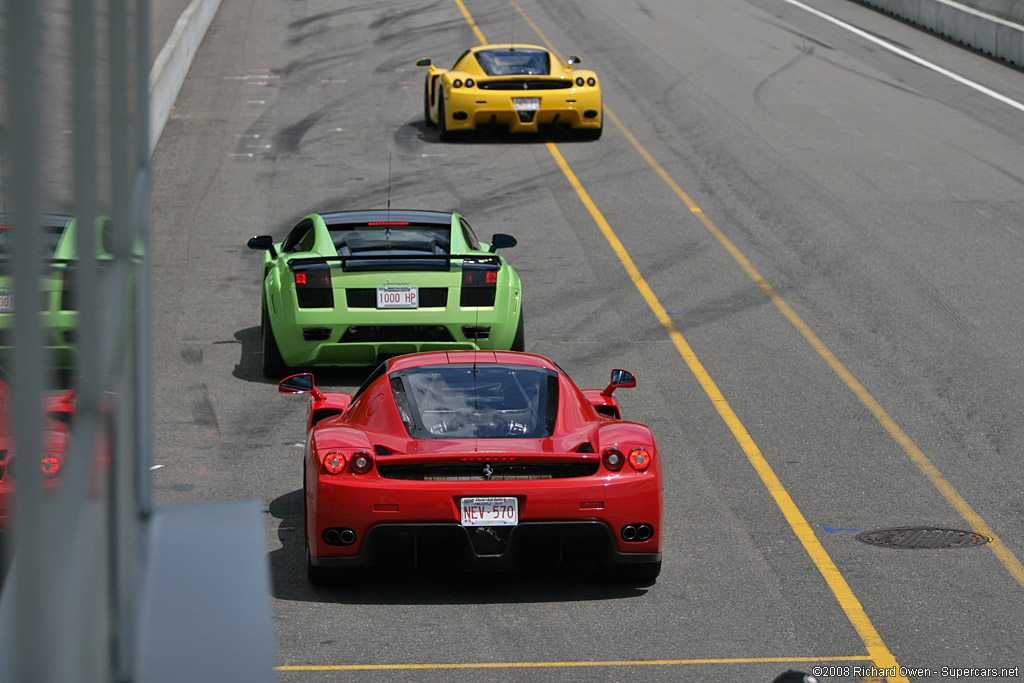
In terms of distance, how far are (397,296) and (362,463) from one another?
447cm

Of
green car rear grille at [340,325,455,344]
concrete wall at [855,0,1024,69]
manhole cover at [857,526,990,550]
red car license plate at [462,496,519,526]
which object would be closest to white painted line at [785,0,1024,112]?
concrete wall at [855,0,1024,69]

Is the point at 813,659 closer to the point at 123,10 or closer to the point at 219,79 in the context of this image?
the point at 123,10

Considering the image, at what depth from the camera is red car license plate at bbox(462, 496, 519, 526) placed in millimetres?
7273

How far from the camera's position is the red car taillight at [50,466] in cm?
103

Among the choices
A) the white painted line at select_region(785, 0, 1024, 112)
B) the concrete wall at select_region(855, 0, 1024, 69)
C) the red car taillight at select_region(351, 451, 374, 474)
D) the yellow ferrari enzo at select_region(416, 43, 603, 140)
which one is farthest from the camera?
the concrete wall at select_region(855, 0, 1024, 69)

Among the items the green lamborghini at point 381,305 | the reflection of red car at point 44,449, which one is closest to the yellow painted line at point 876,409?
the green lamborghini at point 381,305

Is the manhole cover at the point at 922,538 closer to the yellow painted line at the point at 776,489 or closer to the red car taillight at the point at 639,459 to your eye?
the yellow painted line at the point at 776,489

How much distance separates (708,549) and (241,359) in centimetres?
567

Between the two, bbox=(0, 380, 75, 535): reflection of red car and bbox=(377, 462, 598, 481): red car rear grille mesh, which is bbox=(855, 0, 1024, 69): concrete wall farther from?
bbox=(0, 380, 75, 535): reflection of red car

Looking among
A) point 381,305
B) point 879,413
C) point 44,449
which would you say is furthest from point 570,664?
point 44,449

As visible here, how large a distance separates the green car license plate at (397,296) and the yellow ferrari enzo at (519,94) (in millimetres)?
10800

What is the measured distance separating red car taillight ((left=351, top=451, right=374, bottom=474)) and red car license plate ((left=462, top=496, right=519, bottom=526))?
0.54 meters

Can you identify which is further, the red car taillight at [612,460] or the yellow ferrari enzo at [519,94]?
the yellow ferrari enzo at [519,94]

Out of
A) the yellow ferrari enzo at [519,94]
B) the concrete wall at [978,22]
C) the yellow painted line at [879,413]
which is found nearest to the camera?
the yellow painted line at [879,413]
